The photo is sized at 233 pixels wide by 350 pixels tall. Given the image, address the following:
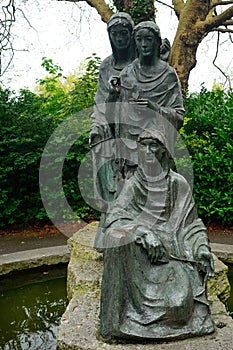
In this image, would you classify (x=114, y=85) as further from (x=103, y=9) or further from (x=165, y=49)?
(x=103, y=9)

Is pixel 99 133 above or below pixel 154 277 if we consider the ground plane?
above

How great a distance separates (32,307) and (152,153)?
9.53 feet

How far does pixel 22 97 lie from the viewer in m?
9.87

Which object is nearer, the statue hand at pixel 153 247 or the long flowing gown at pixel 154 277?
the long flowing gown at pixel 154 277

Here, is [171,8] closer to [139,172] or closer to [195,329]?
[139,172]

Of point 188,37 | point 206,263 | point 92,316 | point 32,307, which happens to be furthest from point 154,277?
point 188,37

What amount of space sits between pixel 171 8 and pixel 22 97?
19.0ft

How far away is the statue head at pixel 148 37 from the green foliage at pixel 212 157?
4.74 m

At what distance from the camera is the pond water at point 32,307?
4738 millimetres

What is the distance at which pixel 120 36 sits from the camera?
16.9ft

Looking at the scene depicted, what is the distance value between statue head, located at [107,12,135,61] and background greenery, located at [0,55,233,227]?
13.2ft

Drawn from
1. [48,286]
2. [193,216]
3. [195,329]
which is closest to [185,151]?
[48,286]

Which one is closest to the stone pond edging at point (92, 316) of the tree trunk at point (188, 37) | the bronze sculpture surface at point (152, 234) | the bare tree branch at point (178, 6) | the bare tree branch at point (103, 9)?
the bronze sculpture surface at point (152, 234)

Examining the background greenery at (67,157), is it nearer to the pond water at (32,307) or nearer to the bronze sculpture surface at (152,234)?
the pond water at (32,307)
